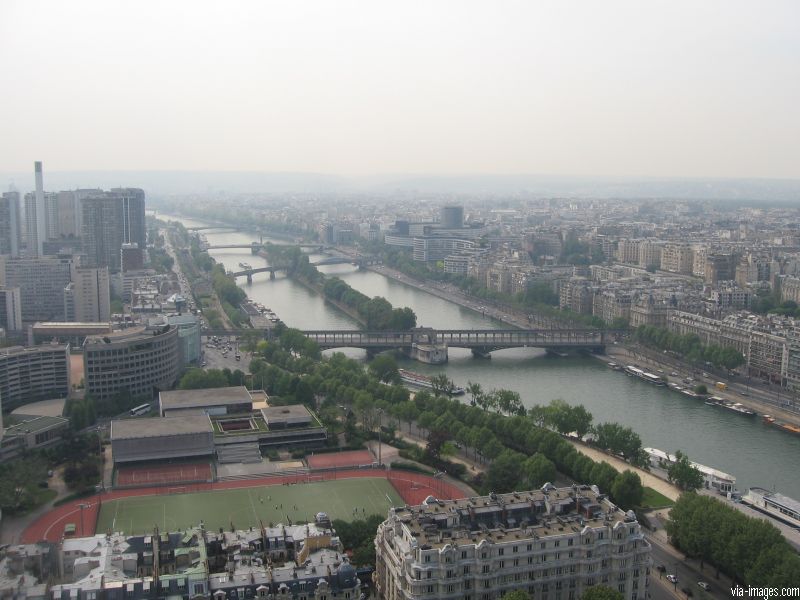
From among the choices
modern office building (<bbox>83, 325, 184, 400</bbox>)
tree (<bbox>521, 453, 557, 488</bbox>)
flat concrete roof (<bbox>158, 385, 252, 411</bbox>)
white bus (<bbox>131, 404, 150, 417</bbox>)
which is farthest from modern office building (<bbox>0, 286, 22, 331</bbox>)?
tree (<bbox>521, 453, 557, 488</bbox>)

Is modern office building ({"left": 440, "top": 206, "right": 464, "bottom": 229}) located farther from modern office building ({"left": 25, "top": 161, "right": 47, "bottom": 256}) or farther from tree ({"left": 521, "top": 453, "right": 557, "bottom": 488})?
tree ({"left": 521, "top": 453, "right": 557, "bottom": 488})

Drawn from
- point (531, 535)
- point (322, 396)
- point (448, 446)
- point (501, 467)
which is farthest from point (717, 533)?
point (322, 396)

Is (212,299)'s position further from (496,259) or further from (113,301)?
(496,259)

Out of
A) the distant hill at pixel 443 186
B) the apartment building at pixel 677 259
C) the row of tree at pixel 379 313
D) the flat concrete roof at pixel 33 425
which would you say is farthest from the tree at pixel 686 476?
the distant hill at pixel 443 186

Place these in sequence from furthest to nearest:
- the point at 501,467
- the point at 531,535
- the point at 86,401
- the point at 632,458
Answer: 1. the point at 86,401
2. the point at 632,458
3. the point at 501,467
4. the point at 531,535

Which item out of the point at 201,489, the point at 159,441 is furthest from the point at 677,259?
the point at 201,489

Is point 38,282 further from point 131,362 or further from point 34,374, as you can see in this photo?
point 131,362

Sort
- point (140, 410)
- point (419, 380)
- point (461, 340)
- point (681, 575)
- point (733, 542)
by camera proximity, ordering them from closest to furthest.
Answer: point (733, 542) < point (681, 575) < point (140, 410) < point (419, 380) < point (461, 340)
